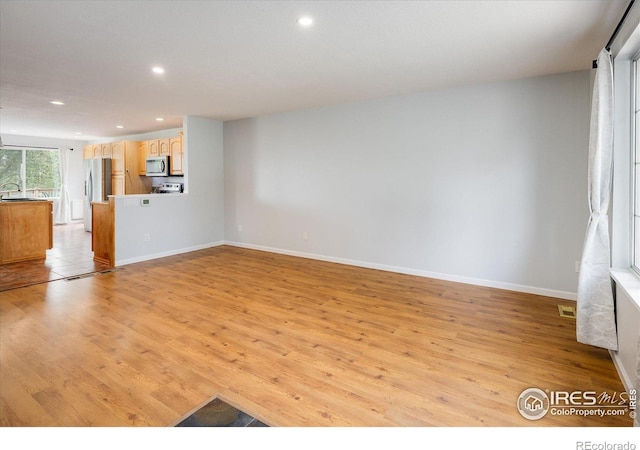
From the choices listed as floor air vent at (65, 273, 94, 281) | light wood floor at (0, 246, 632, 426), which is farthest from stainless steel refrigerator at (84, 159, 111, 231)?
light wood floor at (0, 246, 632, 426)

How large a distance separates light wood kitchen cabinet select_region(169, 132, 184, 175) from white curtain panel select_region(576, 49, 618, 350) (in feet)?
21.8

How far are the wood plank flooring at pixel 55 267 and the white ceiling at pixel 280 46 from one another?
242 cm

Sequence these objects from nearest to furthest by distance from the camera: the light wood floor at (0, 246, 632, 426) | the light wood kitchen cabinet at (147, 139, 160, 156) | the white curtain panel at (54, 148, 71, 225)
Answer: the light wood floor at (0, 246, 632, 426), the light wood kitchen cabinet at (147, 139, 160, 156), the white curtain panel at (54, 148, 71, 225)

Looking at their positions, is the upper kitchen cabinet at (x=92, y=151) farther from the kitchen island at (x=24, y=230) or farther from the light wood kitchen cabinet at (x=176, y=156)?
the kitchen island at (x=24, y=230)

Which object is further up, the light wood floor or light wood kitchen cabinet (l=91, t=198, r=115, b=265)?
light wood kitchen cabinet (l=91, t=198, r=115, b=265)

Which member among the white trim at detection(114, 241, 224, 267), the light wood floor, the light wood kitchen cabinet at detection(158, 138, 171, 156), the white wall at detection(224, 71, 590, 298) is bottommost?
the light wood floor

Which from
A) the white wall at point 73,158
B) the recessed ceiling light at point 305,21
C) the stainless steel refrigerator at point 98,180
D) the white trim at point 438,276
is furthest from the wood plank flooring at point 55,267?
the recessed ceiling light at point 305,21

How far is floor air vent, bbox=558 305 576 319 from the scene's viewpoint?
3435 mm

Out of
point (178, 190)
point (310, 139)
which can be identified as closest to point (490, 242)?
point (310, 139)

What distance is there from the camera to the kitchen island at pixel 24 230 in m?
5.45

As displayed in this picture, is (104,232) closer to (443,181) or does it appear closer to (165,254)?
(165,254)

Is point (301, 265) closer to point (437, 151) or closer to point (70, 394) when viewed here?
point (437, 151)

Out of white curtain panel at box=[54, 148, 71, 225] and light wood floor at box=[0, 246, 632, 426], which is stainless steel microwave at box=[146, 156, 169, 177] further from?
white curtain panel at box=[54, 148, 71, 225]
